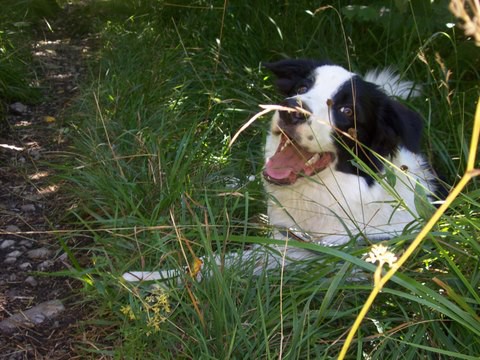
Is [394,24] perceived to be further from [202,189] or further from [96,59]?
[96,59]

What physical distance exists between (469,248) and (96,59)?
360 cm

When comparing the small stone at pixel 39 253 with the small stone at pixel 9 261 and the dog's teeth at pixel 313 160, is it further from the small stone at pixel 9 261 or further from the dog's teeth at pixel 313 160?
the dog's teeth at pixel 313 160

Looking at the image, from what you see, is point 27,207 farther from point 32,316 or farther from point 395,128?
point 395,128

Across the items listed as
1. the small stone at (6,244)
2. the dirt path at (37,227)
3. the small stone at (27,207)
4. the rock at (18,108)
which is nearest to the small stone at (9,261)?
the dirt path at (37,227)

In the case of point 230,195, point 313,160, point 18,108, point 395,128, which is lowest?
point 18,108

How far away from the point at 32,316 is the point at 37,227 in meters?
0.77

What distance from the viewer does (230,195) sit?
9.57ft

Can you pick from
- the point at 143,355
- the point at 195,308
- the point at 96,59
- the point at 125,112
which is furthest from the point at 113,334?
the point at 96,59

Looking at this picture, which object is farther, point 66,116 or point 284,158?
point 66,116

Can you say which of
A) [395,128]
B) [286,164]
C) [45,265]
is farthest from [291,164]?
[45,265]

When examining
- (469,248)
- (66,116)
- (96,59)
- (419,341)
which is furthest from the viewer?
(96,59)

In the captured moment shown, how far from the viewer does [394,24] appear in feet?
12.0

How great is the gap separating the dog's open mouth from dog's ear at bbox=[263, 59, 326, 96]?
1.65ft

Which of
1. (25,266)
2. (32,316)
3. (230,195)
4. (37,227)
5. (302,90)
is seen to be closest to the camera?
Answer: (32,316)
